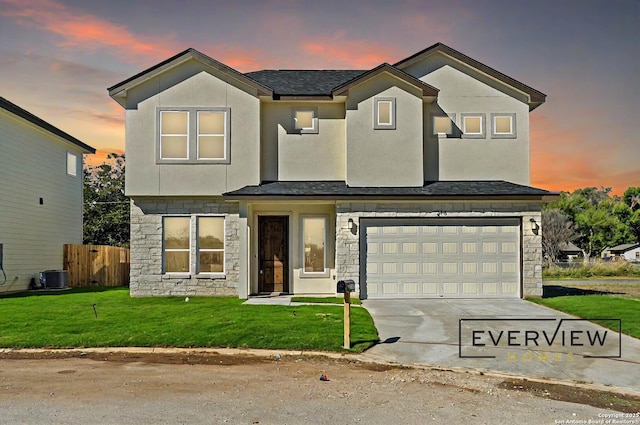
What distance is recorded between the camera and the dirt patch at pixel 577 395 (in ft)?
25.1

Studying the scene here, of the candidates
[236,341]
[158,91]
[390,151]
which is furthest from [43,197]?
[236,341]

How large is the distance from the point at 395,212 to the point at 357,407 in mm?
10779

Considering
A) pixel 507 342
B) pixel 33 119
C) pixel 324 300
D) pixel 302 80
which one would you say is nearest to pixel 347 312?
pixel 507 342

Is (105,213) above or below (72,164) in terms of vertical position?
below

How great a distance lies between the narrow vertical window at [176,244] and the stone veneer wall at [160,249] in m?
0.17

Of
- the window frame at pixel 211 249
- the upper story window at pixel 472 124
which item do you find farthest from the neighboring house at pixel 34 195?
the upper story window at pixel 472 124

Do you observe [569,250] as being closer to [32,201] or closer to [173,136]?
[173,136]

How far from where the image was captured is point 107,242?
4525cm

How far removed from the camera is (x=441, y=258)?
17.5 m

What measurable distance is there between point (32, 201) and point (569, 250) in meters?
47.5

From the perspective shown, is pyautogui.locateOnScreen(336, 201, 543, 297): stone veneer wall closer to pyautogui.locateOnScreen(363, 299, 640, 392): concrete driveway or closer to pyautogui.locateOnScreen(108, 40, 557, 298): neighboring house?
pyautogui.locateOnScreen(108, 40, 557, 298): neighboring house

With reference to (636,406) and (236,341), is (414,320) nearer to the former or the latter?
(236,341)

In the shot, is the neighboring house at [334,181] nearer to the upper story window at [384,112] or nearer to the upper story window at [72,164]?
the upper story window at [384,112]

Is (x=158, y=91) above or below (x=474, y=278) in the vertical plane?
above
